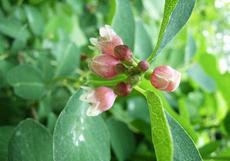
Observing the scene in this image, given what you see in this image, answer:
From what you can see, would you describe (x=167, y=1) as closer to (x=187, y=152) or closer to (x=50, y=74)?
(x=187, y=152)

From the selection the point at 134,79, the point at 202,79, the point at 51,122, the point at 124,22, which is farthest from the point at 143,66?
the point at 202,79

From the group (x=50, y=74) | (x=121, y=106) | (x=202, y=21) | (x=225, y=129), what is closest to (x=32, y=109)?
(x=50, y=74)

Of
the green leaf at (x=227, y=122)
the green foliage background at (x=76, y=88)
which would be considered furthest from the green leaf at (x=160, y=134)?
the green leaf at (x=227, y=122)

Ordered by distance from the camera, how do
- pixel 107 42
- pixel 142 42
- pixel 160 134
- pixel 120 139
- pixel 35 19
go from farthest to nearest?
1. pixel 35 19
2. pixel 142 42
3. pixel 120 139
4. pixel 107 42
5. pixel 160 134

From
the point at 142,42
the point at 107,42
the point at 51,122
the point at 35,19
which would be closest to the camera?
the point at 107,42

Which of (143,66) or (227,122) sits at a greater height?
(143,66)

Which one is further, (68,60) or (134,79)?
(68,60)

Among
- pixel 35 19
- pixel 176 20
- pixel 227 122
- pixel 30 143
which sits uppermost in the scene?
pixel 176 20

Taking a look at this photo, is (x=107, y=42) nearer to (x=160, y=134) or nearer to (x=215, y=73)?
(x=160, y=134)
